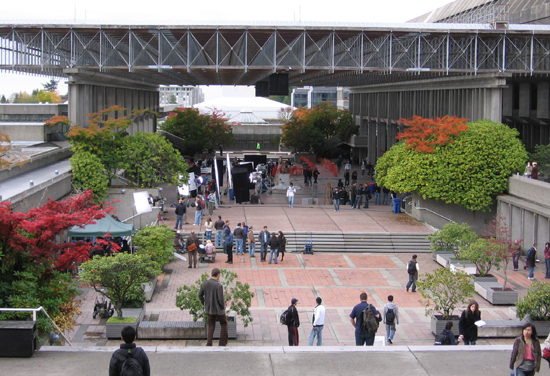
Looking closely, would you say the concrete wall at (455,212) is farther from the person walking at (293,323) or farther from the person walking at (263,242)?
the person walking at (293,323)

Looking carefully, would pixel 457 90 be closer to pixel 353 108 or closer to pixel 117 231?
pixel 117 231

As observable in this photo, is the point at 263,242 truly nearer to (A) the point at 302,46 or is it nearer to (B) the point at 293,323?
(B) the point at 293,323

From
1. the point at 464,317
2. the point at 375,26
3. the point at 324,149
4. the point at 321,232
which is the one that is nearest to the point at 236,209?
the point at 321,232

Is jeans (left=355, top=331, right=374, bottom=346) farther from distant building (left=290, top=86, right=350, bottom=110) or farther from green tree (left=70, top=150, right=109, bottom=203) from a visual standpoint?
distant building (left=290, top=86, right=350, bottom=110)

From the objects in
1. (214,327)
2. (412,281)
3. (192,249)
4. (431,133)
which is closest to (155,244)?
(192,249)

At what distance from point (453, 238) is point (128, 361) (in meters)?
17.2

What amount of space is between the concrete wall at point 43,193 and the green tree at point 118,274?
177 inches

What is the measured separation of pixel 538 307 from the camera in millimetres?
14820

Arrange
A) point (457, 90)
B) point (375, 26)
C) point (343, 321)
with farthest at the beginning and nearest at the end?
point (457, 90)
point (375, 26)
point (343, 321)

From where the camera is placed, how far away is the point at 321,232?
89.0 feet

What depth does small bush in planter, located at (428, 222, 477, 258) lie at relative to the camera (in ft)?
72.4

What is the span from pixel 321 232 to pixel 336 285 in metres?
6.56

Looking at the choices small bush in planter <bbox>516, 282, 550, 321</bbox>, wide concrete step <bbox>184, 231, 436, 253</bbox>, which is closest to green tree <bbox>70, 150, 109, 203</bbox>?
wide concrete step <bbox>184, 231, 436, 253</bbox>

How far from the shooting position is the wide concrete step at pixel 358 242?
26.3 metres
